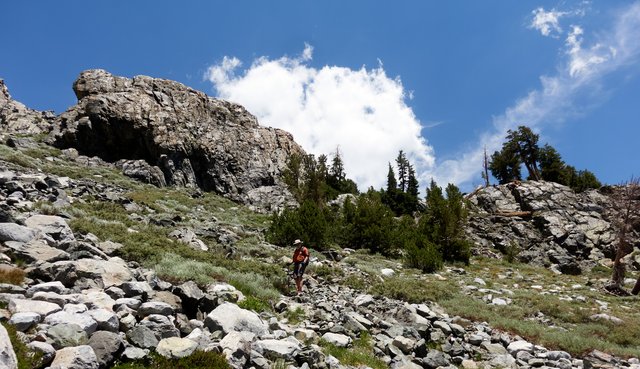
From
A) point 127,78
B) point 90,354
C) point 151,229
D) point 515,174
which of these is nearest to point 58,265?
point 90,354

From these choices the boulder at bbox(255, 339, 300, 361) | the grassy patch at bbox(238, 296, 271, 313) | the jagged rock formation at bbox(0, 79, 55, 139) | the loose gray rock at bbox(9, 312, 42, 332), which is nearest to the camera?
the loose gray rock at bbox(9, 312, 42, 332)

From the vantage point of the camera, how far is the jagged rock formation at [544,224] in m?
42.3

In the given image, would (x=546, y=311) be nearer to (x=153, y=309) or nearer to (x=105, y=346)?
Result: (x=153, y=309)

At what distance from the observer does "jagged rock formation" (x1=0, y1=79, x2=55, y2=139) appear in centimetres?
5653

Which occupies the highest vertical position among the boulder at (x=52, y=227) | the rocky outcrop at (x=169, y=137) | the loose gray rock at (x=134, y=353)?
the rocky outcrop at (x=169, y=137)

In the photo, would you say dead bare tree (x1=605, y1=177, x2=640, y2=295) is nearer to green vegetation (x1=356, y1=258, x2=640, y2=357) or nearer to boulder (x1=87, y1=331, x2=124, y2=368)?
green vegetation (x1=356, y1=258, x2=640, y2=357)

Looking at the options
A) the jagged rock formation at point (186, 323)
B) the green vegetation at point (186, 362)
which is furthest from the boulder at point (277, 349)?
the green vegetation at point (186, 362)

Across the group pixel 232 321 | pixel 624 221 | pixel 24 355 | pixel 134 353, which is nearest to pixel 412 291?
pixel 232 321

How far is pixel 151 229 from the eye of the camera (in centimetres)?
1820

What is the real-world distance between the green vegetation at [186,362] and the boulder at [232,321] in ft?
4.59

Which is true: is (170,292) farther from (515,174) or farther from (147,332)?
(515,174)

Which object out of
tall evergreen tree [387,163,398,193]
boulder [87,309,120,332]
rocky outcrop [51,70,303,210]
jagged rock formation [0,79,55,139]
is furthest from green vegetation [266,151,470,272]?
jagged rock formation [0,79,55,139]

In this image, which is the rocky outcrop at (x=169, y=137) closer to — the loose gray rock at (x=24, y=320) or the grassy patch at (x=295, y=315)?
the grassy patch at (x=295, y=315)

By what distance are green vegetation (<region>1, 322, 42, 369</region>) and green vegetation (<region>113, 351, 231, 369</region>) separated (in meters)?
0.93
